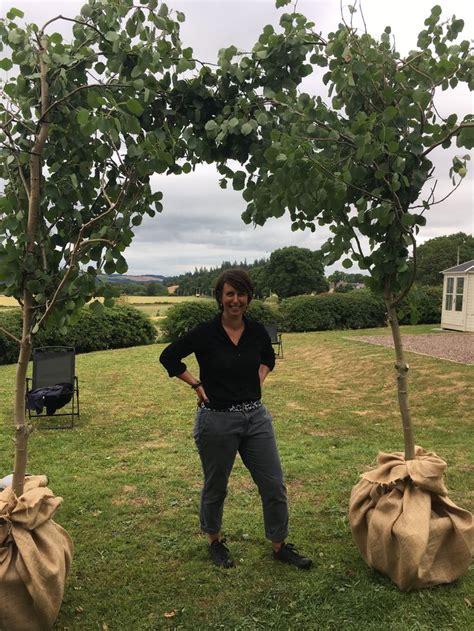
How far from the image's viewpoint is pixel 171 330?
1764cm

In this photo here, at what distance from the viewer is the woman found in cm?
295

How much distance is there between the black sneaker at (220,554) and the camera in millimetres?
3145

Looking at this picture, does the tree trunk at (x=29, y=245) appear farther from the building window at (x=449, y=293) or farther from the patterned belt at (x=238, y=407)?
the building window at (x=449, y=293)

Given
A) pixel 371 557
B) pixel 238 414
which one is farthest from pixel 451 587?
pixel 238 414

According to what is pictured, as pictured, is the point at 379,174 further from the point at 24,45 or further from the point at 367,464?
the point at 367,464

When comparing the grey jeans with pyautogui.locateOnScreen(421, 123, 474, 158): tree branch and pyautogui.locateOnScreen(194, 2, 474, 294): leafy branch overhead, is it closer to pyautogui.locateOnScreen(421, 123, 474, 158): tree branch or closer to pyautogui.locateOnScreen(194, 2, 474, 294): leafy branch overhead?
pyautogui.locateOnScreen(194, 2, 474, 294): leafy branch overhead

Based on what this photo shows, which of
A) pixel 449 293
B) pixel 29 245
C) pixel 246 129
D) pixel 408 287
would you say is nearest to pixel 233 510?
pixel 408 287

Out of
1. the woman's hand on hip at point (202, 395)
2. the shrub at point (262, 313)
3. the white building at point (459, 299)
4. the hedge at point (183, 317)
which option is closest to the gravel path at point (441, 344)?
the white building at point (459, 299)

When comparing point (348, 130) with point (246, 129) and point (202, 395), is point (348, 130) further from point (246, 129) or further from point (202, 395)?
point (202, 395)

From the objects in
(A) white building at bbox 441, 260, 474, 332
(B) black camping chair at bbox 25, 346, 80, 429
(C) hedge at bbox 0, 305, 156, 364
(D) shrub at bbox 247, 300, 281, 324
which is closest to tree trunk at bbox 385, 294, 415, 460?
(B) black camping chair at bbox 25, 346, 80, 429

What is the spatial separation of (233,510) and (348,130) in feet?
9.45

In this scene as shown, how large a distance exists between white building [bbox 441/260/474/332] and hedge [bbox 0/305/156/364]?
10769mm

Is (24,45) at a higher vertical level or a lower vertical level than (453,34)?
lower

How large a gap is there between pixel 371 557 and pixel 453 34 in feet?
9.53
